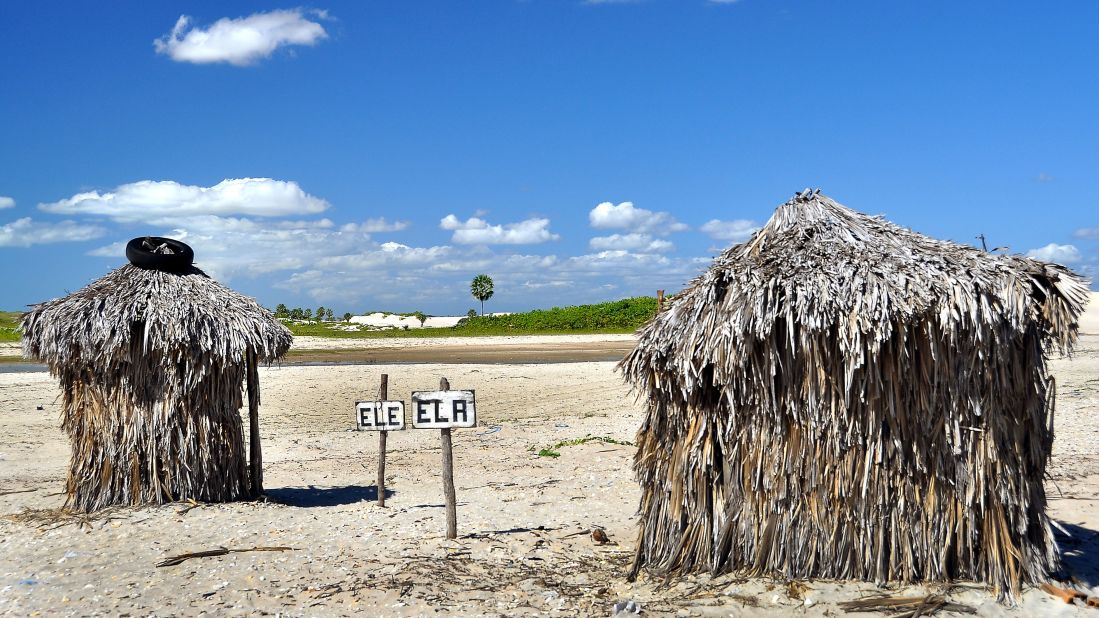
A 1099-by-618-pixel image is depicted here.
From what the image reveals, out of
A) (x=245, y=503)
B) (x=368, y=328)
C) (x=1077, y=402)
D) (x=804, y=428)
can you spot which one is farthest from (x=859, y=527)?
(x=368, y=328)

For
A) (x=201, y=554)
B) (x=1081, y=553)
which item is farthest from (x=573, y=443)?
(x=1081, y=553)

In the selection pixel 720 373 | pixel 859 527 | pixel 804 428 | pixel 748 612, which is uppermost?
pixel 720 373

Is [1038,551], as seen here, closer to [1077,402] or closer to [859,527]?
[859,527]

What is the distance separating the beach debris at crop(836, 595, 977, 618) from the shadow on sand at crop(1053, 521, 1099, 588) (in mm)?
1188

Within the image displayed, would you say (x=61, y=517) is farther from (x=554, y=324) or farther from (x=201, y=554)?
(x=554, y=324)

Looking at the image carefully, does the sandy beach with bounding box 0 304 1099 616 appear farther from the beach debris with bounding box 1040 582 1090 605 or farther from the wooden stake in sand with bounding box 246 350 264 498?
the wooden stake in sand with bounding box 246 350 264 498

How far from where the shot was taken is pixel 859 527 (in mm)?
6246

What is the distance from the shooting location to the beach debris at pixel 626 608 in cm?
617

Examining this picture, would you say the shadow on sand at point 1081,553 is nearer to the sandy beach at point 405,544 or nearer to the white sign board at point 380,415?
the sandy beach at point 405,544

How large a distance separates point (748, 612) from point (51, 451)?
1287 cm

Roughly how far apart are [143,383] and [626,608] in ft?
18.7

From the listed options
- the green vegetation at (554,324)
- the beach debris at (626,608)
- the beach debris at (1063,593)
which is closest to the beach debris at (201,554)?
the beach debris at (626,608)

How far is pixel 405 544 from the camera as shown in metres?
7.96

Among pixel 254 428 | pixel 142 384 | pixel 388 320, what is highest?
pixel 388 320
